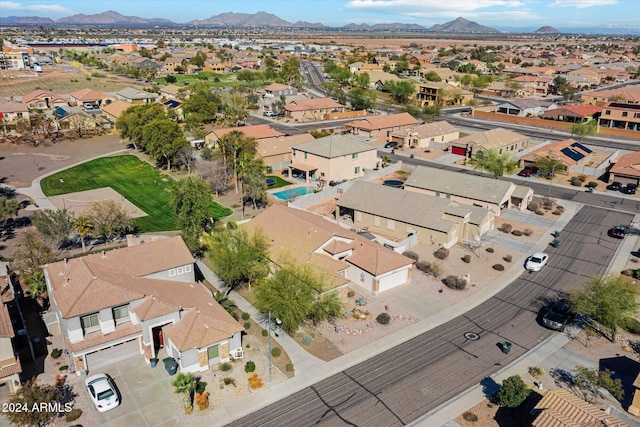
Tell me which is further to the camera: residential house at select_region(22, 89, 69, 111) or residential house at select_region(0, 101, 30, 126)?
residential house at select_region(22, 89, 69, 111)

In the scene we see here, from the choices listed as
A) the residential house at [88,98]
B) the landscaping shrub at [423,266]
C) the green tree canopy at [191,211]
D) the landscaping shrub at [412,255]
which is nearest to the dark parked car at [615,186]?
the landscaping shrub at [412,255]

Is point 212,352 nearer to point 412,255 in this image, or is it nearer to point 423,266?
point 423,266

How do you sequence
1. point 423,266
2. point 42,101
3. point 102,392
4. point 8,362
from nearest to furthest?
point 8,362 → point 102,392 → point 423,266 → point 42,101

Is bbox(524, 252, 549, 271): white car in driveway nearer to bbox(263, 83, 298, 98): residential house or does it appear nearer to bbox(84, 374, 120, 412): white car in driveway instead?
bbox(84, 374, 120, 412): white car in driveway

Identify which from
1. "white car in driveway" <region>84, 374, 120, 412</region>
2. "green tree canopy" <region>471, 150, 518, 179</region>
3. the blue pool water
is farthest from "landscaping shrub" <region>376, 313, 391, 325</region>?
"green tree canopy" <region>471, 150, 518, 179</region>

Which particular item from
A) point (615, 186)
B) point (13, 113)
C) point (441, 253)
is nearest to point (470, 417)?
point (441, 253)

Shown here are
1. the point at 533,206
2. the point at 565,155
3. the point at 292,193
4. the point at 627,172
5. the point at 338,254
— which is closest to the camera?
the point at 338,254

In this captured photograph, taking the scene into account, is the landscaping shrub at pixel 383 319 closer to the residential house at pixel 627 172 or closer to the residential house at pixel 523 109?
the residential house at pixel 627 172
